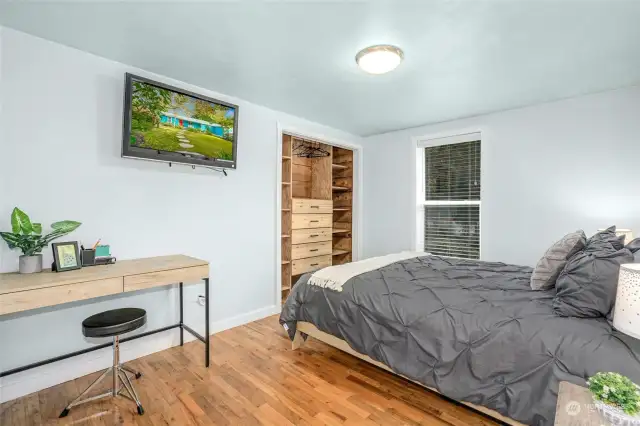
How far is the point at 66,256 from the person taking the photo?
6.63 ft

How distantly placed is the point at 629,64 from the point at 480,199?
1732mm

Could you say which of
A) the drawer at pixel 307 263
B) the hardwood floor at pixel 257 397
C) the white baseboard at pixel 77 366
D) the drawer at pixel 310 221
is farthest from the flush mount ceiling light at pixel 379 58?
the white baseboard at pixel 77 366

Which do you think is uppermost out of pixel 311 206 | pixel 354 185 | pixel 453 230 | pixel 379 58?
pixel 379 58

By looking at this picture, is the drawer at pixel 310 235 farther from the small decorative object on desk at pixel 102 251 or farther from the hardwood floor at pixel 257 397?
the small decorative object on desk at pixel 102 251

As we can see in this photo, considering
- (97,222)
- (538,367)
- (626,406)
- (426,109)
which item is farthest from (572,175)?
(97,222)

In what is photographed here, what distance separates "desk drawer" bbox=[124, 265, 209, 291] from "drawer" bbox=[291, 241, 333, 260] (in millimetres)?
1782

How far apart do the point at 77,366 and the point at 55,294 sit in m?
0.88

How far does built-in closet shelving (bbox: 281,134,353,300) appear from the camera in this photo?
4.03m

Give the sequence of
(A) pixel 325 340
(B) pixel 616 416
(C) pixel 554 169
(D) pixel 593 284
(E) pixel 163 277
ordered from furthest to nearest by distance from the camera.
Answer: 1. (C) pixel 554 169
2. (A) pixel 325 340
3. (E) pixel 163 277
4. (D) pixel 593 284
5. (B) pixel 616 416

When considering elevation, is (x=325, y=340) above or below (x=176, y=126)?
below

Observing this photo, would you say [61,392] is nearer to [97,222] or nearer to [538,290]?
[97,222]

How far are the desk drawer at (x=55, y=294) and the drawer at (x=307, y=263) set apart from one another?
234cm

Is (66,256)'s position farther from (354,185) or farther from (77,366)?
(354,185)

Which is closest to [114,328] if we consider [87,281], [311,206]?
[87,281]
